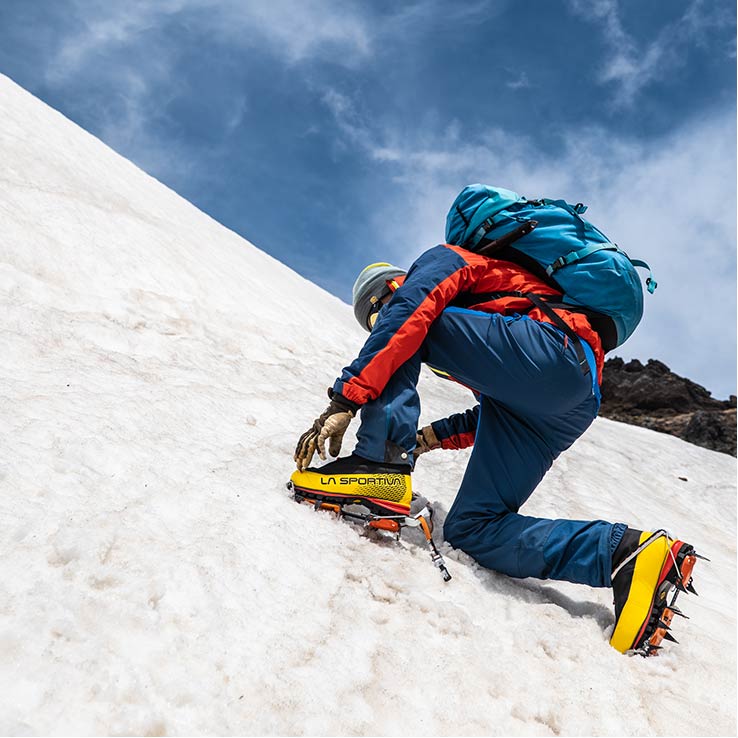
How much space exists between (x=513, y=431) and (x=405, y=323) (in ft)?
2.85

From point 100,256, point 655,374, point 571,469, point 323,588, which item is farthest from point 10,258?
point 655,374

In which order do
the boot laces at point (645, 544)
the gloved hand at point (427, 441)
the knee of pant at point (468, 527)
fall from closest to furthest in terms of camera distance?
the boot laces at point (645, 544), the knee of pant at point (468, 527), the gloved hand at point (427, 441)

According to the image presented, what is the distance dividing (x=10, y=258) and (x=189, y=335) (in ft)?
4.75

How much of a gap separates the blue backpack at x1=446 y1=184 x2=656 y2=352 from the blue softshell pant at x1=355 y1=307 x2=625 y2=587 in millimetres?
223

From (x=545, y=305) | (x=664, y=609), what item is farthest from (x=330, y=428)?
(x=664, y=609)

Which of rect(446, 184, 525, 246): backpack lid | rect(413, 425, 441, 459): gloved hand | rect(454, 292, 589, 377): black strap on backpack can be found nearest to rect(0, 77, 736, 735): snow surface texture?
rect(413, 425, 441, 459): gloved hand

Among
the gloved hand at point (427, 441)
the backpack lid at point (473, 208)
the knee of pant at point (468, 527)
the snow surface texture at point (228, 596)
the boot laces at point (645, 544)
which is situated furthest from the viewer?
the gloved hand at point (427, 441)

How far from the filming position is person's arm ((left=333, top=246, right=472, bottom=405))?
2598 millimetres

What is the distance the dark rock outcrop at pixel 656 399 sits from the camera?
27938 mm

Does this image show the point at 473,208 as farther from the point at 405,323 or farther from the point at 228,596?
the point at 228,596

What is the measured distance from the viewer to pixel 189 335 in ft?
16.3

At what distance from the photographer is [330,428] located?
2547 millimetres

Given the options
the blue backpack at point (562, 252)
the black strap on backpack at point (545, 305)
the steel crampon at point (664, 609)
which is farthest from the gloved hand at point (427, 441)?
the steel crampon at point (664, 609)

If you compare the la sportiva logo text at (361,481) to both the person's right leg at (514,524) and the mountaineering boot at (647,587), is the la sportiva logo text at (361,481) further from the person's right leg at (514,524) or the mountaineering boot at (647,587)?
the mountaineering boot at (647,587)
